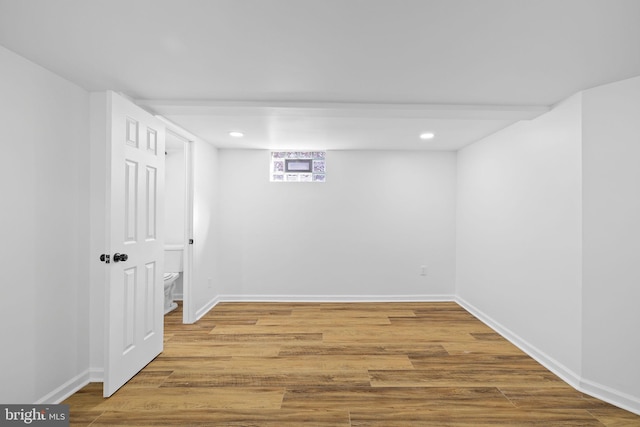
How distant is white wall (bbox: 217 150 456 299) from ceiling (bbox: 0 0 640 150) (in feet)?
6.06

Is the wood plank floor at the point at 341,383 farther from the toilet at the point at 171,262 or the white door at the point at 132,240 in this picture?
the toilet at the point at 171,262

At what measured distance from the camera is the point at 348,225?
4.93m

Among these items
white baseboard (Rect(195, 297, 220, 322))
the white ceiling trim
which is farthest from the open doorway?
the white ceiling trim

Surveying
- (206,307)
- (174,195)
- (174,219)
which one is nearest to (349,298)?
(206,307)

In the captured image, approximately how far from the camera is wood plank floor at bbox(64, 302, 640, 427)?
213cm

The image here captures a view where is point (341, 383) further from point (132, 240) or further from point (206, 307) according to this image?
point (206, 307)

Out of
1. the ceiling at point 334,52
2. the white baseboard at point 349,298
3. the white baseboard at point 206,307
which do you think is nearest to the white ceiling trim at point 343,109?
the ceiling at point 334,52

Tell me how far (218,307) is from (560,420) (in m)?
3.94

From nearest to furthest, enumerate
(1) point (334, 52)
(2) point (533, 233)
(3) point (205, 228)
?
1. (1) point (334, 52)
2. (2) point (533, 233)
3. (3) point (205, 228)

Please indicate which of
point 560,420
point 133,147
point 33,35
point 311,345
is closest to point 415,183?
point 311,345

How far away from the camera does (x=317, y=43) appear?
1.83 meters

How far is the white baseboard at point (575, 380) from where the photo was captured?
224 cm

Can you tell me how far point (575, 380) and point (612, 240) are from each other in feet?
3.72

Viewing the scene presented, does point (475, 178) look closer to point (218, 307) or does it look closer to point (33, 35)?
point (218, 307)
